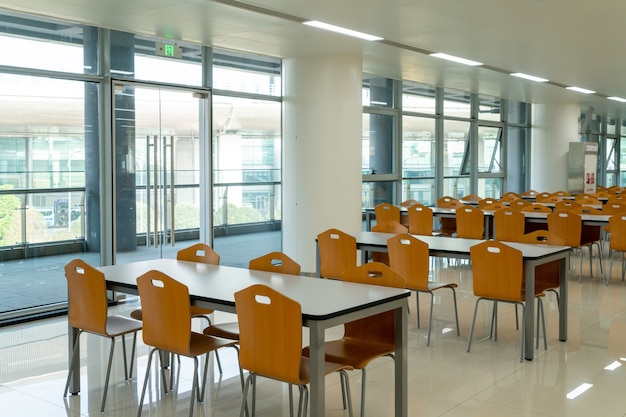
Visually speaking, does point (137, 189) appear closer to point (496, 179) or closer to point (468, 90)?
point (468, 90)

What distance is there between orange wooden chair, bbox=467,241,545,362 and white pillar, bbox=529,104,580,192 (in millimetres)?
12488

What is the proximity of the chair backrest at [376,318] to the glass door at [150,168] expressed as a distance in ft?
13.8

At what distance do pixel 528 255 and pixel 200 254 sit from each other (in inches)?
104

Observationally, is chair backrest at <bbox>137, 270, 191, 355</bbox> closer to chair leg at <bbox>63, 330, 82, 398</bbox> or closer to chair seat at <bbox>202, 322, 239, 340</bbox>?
chair seat at <bbox>202, 322, 239, 340</bbox>

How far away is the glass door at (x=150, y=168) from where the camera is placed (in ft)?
25.9

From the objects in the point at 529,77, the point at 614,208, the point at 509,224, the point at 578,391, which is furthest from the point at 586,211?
the point at 578,391

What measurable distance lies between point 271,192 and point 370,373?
5329 millimetres

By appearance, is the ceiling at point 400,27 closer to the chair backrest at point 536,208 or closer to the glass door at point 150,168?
the glass door at point 150,168

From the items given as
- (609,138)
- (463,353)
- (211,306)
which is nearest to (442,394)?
(463,353)

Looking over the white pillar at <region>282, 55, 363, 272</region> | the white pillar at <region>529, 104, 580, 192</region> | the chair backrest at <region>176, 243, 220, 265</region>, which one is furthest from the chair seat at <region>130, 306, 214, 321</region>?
the white pillar at <region>529, 104, 580, 192</region>

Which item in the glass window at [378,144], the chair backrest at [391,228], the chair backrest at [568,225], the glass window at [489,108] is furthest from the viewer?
the glass window at [489,108]

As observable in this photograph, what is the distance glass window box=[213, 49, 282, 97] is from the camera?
365 inches

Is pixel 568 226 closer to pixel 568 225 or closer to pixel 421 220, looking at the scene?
pixel 568 225

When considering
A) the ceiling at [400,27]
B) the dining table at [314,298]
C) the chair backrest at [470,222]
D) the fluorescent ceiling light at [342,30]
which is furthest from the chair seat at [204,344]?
the chair backrest at [470,222]
